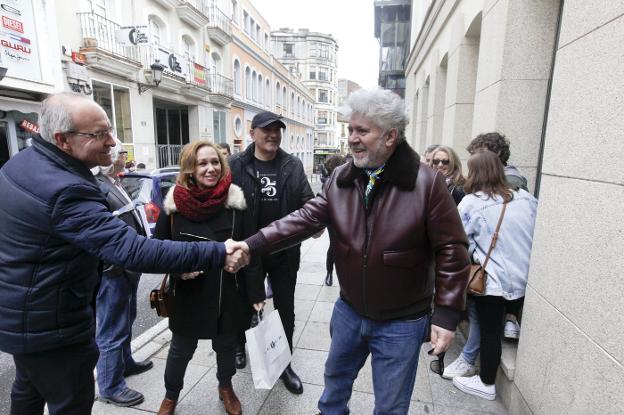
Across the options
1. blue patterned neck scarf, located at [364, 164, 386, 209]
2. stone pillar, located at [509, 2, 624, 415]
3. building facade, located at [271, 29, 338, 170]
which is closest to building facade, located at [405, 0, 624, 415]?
stone pillar, located at [509, 2, 624, 415]

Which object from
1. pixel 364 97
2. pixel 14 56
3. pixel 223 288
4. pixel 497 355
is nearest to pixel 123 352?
pixel 223 288

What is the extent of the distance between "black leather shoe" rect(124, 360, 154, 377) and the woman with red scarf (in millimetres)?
772

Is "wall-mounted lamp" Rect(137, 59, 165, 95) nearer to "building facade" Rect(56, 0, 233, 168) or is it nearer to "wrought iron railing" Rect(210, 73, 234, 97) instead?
"building facade" Rect(56, 0, 233, 168)

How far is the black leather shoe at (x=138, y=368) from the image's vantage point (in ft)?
10.1

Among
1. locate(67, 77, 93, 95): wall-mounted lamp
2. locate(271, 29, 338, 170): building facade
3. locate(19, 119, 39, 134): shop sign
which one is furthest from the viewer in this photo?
locate(271, 29, 338, 170): building facade

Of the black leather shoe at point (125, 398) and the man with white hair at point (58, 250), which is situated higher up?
the man with white hair at point (58, 250)

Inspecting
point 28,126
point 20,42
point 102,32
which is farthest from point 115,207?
point 102,32

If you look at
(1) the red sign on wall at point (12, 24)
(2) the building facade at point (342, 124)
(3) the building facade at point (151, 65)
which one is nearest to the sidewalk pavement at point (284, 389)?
(1) the red sign on wall at point (12, 24)

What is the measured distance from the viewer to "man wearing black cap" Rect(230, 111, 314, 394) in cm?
305

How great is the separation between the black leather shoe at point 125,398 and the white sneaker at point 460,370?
8.33 feet

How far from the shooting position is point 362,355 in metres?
2.18

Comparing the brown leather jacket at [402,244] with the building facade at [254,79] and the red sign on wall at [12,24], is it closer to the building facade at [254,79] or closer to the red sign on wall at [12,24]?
the red sign on wall at [12,24]

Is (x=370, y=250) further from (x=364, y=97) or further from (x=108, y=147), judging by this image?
(x=108, y=147)

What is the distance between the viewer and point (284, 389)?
296 centimetres
